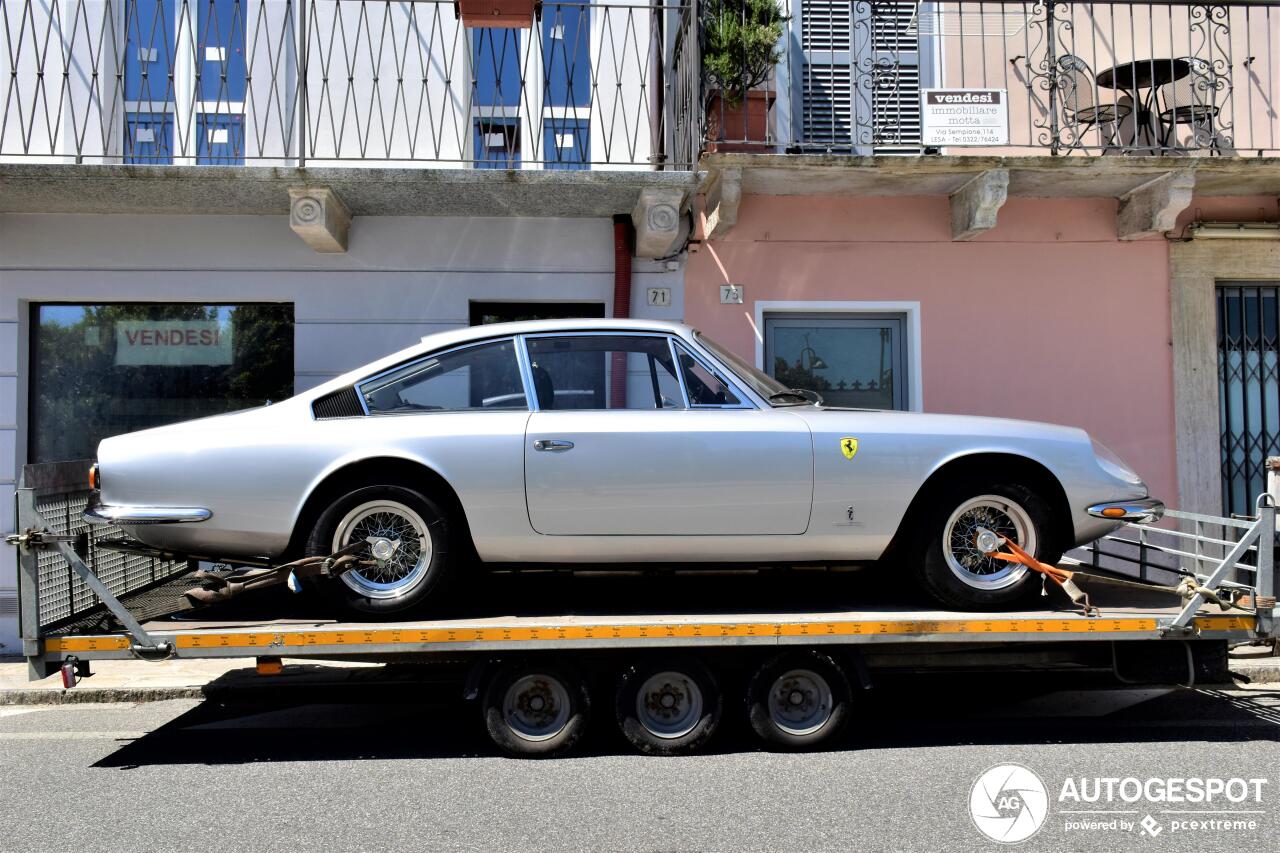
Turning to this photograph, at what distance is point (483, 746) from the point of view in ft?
16.7

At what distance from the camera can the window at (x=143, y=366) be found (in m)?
7.97

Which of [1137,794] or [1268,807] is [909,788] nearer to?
[1137,794]

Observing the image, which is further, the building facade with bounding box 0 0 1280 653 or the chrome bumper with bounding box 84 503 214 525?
the building facade with bounding box 0 0 1280 653

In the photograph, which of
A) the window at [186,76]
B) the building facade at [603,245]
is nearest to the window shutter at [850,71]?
the building facade at [603,245]

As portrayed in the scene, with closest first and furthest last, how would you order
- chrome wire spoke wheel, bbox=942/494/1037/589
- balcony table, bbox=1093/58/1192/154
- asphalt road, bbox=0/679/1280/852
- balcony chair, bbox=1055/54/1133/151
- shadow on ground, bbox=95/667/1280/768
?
Answer: asphalt road, bbox=0/679/1280/852
chrome wire spoke wheel, bbox=942/494/1037/589
shadow on ground, bbox=95/667/1280/768
balcony table, bbox=1093/58/1192/154
balcony chair, bbox=1055/54/1133/151

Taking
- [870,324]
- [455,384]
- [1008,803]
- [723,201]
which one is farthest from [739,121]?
[1008,803]

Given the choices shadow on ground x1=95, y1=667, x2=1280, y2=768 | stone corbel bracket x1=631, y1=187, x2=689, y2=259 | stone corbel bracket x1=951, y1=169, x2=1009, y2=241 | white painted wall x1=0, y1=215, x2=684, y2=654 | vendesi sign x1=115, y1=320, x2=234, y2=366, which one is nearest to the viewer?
shadow on ground x1=95, y1=667, x2=1280, y2=768

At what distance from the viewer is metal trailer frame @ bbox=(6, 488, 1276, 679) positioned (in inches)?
173

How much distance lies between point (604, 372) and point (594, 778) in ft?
6.55

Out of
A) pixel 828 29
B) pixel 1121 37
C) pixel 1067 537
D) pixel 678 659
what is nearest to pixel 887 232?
pixel 828 29

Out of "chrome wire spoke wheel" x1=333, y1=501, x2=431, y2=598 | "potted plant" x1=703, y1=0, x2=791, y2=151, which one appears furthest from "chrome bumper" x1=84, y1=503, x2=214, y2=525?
"potted plant" x1=703, y1=0, x2=791, y2=151

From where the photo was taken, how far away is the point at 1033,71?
28.1 feet

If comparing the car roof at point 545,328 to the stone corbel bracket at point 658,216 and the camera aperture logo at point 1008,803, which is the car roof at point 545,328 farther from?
the camera aperture logo at point 1008,803

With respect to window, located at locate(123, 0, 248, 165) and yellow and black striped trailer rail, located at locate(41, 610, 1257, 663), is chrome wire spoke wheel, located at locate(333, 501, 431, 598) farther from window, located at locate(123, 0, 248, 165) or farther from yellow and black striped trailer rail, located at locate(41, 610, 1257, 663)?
window, located at locate(123, 0, 248, 165)
